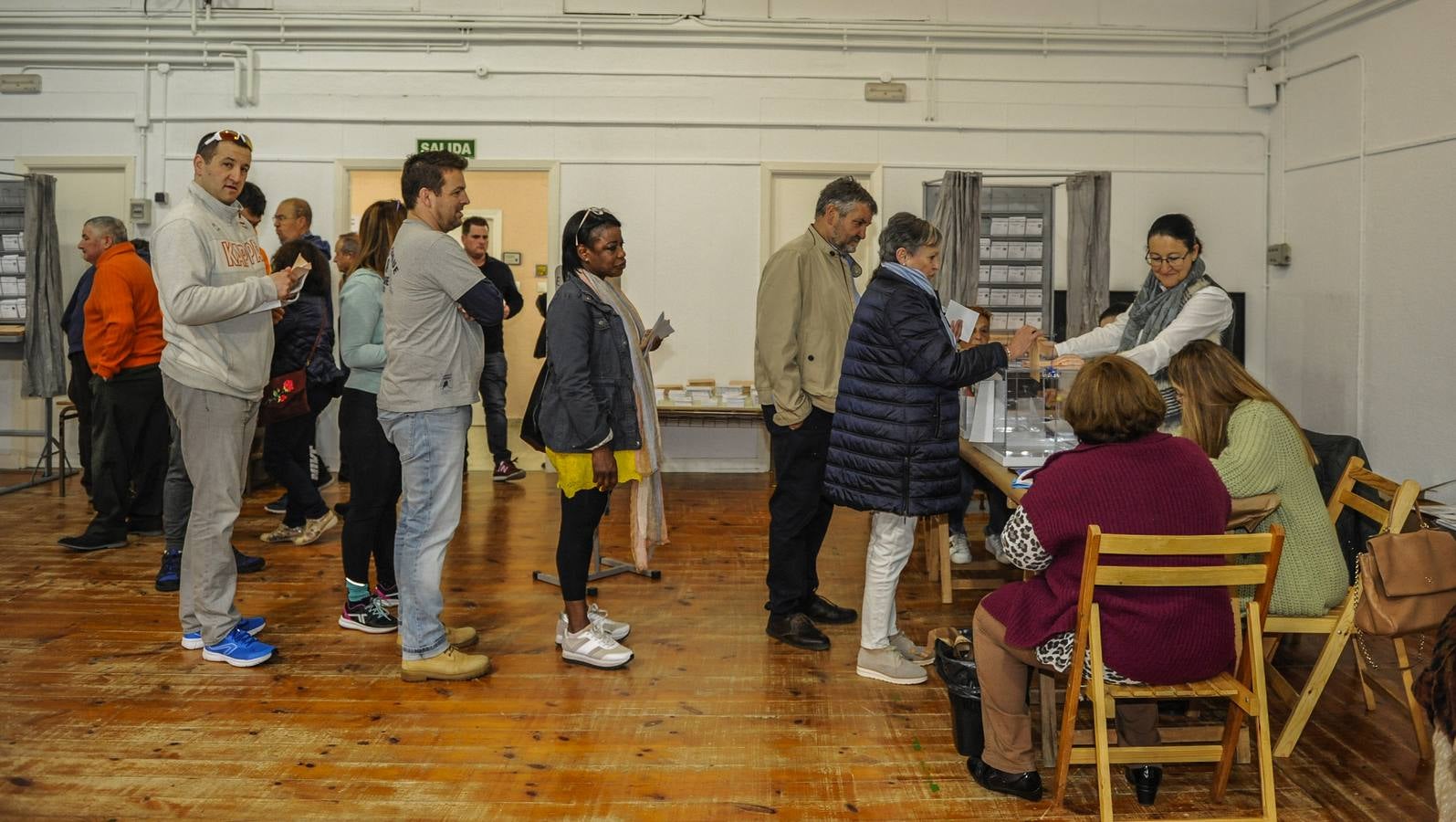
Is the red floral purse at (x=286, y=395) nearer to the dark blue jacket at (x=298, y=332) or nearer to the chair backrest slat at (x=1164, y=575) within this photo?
the dark blue jacket at (x=298, y=332)

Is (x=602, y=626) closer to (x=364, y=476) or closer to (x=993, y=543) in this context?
(x=364, y=476)

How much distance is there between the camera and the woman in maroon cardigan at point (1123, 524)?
2.86m

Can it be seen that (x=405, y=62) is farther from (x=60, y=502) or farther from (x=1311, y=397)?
(x=1311, y=397)

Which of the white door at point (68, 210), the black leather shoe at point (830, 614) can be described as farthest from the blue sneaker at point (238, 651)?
the white door at point (68, 210)

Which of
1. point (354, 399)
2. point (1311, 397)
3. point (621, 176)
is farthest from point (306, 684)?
point (1311, 397)

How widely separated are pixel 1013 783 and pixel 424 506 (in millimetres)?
2068

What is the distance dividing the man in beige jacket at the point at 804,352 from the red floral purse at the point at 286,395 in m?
2.71

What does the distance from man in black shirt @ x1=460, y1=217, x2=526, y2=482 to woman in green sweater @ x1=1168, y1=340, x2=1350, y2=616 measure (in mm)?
4594

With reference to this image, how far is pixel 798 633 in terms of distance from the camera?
4.41 meters

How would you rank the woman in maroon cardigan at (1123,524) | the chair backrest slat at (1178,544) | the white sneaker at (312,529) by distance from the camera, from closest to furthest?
1. the chair backrest slat at (1178,544)
2. the woman in maroon cardigan at (1123,524)
3. the white sneaker at (312,529)

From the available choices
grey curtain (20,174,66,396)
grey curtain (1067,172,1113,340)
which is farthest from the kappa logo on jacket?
grey curtain (1067,172,1113,340)

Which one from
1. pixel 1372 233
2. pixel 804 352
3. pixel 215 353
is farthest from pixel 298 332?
pixel 1372 233

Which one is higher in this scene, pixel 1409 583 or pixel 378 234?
pixel 378 234

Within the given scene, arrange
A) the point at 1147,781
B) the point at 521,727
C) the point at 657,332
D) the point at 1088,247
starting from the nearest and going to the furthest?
the point at 1147,781
the point at 521,727
the point at 657,332
the point at 1088,247
